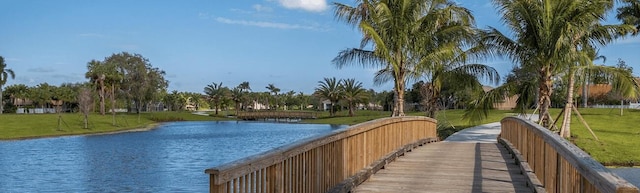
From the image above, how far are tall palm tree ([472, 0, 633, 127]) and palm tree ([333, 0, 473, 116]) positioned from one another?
183 centimetres

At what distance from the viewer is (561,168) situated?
221 inches

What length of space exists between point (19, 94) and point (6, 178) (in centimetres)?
8961

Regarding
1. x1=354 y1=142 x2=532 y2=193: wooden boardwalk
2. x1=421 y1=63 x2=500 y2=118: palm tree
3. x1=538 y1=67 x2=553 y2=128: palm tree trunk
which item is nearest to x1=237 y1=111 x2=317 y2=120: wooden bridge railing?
x1=421 y1=63 x2=500 y2=118: palm tree

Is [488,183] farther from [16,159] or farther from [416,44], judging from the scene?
[16,159]

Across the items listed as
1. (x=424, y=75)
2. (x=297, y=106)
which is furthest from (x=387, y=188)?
(x=297, y=106)

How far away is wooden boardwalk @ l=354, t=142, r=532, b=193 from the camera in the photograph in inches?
327

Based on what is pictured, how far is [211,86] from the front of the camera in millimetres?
100750

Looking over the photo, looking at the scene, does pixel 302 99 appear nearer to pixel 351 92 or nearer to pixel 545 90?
pixel 351 92

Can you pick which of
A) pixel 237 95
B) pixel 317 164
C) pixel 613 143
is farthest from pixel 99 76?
pixel 317 164

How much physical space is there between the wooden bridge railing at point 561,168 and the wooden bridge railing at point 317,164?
8.15ft

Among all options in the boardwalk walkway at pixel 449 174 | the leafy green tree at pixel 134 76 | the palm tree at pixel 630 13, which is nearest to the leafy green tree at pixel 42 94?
the leafy green tree at pixel 134 76

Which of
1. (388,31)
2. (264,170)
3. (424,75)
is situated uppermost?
(388,31)

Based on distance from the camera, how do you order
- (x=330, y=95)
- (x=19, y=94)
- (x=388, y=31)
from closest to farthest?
(x=388, y=31), (x=330, y=95), (x=19, y=94)

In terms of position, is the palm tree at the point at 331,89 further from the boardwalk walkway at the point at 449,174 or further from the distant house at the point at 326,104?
the boardwalk walkway at the point at 449,174
